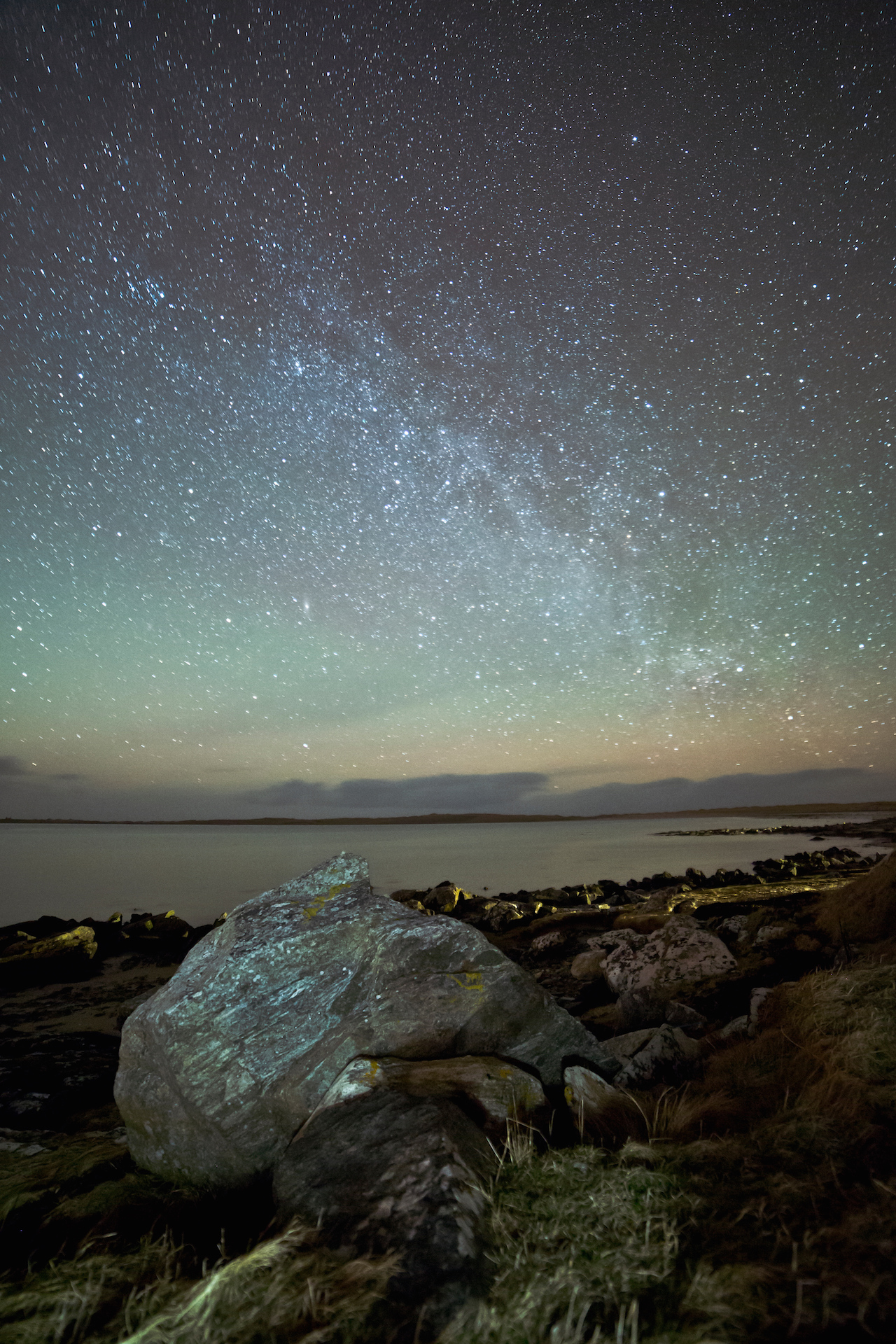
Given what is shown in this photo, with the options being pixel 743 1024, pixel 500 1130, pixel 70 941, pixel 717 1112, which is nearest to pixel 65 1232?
pixel 500 1130

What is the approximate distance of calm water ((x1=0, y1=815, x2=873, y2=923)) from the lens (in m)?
28.4

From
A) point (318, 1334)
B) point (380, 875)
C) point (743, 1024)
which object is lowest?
point (380, 875)

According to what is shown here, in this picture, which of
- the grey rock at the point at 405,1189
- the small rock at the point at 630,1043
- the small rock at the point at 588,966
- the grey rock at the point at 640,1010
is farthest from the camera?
the small rock at the point at 588,966

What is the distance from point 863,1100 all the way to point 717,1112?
844 millimetres

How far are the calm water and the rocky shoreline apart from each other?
809 inches

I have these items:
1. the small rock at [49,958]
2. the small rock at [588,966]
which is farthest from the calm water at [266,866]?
the small rock at [588,966]

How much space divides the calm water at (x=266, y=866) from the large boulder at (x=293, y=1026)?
21.0m

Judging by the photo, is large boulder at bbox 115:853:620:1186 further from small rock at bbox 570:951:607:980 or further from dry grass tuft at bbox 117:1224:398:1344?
small rock at bbox 570:951:607:980

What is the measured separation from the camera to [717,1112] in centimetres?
366

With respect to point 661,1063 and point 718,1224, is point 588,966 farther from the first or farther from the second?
point 718,1224

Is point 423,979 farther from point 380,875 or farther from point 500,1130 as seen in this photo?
point 380,875

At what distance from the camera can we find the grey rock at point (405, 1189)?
7.80ft

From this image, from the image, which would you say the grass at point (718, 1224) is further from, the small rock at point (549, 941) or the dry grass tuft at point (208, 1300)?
the small rock at point (549, 941)

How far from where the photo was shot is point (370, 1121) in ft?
11.4
